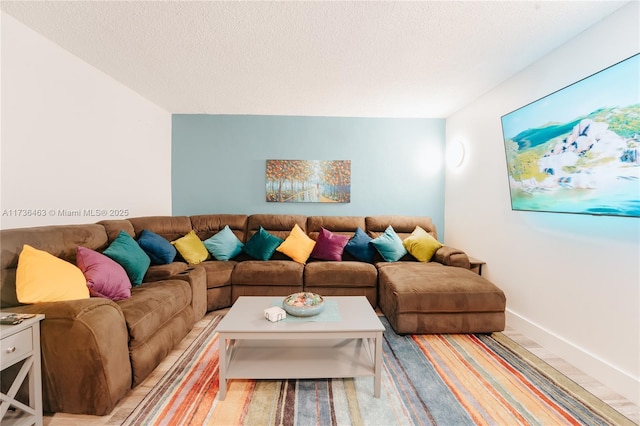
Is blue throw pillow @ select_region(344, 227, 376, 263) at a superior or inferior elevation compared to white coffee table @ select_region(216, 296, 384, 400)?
superior

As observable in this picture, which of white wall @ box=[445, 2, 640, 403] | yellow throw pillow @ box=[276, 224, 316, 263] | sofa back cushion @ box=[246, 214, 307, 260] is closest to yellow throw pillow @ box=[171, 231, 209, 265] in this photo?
sofa back cushion @ box=[246, 214, 307, 260]

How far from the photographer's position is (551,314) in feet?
7.53

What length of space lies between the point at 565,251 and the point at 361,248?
191cm

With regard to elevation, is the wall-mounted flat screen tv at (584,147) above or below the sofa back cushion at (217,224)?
above

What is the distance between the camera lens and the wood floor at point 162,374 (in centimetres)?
150

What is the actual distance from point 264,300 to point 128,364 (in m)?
0.92

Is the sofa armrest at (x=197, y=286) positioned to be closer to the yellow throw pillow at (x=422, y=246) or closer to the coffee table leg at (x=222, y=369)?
the coffee table leg at (x=222, y=369)

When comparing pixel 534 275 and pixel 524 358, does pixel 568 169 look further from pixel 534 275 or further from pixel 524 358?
pixel 524 358

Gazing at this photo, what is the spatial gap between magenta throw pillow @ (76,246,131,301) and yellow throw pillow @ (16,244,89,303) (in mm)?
124

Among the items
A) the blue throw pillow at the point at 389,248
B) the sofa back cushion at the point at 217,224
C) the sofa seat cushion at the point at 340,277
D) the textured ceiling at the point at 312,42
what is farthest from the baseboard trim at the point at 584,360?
the sofa back cushion at the point at 217,224

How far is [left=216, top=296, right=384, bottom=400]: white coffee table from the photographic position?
5.52 ft

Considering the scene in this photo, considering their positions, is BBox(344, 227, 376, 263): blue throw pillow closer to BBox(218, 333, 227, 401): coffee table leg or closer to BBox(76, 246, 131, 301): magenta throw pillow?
BBox(218, 333, 227, 401): coffee table leg

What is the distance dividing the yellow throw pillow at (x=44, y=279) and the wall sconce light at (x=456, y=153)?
13.2 feet

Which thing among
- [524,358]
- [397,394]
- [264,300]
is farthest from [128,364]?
[524,358]
